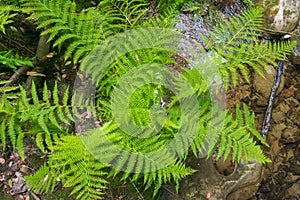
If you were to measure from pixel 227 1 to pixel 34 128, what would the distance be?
2538 mm

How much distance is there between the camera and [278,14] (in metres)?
3.73

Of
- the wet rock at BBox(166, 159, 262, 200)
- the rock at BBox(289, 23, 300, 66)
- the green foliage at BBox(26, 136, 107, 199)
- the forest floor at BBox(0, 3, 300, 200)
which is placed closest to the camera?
the green foliage at BBox(26, 136, 107, 199)

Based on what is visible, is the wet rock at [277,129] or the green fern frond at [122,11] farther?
the wet rock at [277,129]

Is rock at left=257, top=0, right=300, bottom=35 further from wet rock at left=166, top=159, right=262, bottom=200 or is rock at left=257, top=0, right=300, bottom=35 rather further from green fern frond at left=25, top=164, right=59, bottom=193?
green fern frond at left=25, top=164, right=59, bottom=193

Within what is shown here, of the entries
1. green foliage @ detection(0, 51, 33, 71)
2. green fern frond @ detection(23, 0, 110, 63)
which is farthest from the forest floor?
green fern frond @ detection(23, 0, 110, 63)

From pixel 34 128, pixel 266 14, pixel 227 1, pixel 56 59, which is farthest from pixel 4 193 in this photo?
pixel 266 14

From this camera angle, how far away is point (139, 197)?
2938 millimetres

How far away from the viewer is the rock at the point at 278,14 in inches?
147

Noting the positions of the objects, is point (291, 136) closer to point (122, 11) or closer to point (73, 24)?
point (122, 11)

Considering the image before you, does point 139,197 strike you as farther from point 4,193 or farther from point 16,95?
point 16,95

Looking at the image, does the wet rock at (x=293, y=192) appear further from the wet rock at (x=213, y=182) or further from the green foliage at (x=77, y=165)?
the green foliage at (x=77, y=165)

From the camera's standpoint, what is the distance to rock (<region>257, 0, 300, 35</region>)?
3.73 m

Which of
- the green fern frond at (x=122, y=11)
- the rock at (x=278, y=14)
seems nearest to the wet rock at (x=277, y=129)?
the rock at (x=278, y=14)

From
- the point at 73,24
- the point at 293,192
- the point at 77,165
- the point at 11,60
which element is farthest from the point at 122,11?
the point at 293,192
